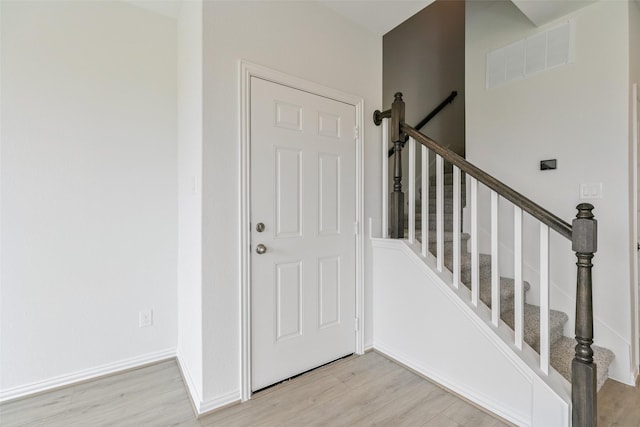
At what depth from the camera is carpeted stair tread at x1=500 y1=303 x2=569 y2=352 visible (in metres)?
1.92

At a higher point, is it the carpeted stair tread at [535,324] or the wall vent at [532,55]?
the wall vent at [532,55]

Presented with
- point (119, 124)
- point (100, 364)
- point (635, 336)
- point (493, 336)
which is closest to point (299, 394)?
point (493, 336)

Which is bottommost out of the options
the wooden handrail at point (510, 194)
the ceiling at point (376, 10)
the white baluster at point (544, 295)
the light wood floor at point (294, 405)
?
the light wood floor at point (294, 405)

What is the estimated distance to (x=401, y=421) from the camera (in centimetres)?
164

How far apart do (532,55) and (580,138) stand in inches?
31.7

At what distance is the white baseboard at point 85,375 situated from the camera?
1834 millimetres

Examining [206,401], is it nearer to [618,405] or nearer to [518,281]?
[518,281]

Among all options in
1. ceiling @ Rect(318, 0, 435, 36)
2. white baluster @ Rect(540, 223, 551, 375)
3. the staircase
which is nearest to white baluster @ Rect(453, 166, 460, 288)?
the staircase

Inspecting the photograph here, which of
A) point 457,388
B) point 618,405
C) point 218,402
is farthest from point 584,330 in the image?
point 218,402

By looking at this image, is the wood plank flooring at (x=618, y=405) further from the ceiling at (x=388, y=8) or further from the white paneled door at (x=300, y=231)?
the ceiling at (x=388, y=8)

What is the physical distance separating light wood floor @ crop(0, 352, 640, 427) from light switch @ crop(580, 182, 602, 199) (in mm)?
1282

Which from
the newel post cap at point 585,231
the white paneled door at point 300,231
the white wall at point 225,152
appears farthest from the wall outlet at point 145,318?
the newel post cap at point 585,231

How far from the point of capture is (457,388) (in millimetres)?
1877

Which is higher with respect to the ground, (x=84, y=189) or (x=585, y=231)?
(x=84, y=189)
